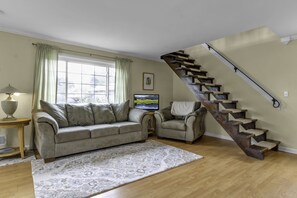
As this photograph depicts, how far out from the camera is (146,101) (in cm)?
475

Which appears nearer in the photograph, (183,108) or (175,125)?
(175,125)

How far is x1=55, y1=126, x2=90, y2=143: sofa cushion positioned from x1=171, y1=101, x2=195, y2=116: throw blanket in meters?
2.36

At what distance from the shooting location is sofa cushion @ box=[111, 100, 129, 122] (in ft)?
13.2

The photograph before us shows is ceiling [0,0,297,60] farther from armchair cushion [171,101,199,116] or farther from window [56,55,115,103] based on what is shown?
armchair cushion [171,101,199,116]

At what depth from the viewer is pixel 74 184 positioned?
204 centimetres

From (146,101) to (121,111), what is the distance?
36.3 inches

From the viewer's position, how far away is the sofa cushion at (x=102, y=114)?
374cm

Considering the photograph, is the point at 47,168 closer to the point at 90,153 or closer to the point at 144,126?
the point at 90,153

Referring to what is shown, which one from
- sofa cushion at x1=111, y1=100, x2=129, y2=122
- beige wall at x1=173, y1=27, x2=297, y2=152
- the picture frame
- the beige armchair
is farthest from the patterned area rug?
the picture frame

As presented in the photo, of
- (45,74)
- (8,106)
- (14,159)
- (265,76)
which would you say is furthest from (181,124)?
(8,106)

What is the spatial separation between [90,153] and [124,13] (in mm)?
2435

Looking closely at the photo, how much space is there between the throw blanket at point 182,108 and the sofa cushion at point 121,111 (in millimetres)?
1291

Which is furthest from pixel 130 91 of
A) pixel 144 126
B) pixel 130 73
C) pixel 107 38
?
pixel 107 38

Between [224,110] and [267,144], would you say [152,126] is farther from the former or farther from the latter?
[267,144]
